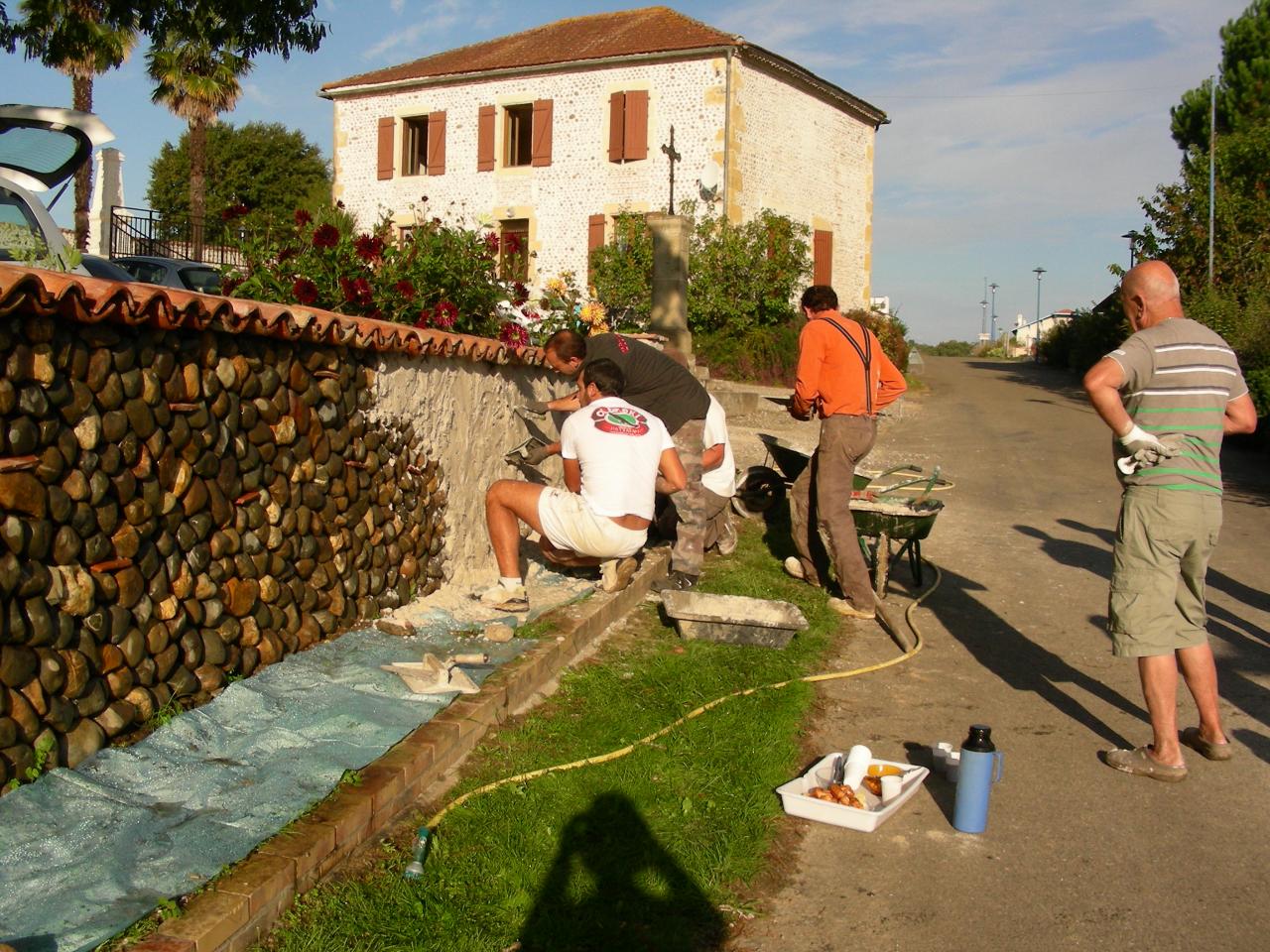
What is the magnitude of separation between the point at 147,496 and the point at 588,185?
963 inches

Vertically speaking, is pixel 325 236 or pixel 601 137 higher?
pixel 601 137

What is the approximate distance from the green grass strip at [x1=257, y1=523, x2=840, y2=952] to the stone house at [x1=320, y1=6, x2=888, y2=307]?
21.4 m

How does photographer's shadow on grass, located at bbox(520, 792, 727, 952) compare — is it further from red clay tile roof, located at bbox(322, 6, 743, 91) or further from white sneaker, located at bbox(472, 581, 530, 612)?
red clay tile roof, located at bbox(322, 6, 743, 91)

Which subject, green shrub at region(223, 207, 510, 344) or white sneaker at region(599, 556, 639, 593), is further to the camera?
green shrub at region(223, 207, 510, 344)

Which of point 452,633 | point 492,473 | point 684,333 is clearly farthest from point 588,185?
point 452,633

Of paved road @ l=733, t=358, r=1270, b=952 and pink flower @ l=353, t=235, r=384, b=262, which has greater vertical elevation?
pink flower @ l=353, t=235, r=384, b=262

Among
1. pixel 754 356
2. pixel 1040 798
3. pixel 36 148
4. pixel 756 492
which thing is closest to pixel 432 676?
pixel 1040 798

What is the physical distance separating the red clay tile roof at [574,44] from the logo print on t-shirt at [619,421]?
69.1ft

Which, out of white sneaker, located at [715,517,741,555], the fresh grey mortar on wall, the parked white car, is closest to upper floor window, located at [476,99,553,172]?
white sneaker, located at [715,517,741,555]

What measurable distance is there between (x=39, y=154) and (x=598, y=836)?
6242 mm

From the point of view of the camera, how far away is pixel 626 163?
2708cm

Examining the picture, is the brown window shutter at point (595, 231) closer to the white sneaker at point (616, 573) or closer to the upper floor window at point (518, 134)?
the upper floor window at point (518, 134)

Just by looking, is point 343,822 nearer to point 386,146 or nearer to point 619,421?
point 619,421

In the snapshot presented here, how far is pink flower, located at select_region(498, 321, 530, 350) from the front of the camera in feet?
26.4
